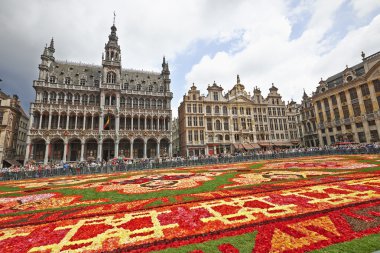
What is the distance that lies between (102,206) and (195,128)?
34.4m

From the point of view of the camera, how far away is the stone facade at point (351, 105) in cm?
3281

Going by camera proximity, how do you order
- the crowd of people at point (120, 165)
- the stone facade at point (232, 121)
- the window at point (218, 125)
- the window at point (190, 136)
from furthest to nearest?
the window at point (218, 125) < the stone facade at point (232, 121) < the window at point (190, 136) < the crowd of people at point (120, 165)

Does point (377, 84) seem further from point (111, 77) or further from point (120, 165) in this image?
point (111, 77)

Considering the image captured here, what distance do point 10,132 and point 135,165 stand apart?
101ft

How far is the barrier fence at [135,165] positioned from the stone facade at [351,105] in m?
14.3

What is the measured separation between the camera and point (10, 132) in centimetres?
3462

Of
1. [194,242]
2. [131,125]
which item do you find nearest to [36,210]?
[194,242]

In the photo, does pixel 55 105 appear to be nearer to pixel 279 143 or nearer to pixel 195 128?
pixel 195 128

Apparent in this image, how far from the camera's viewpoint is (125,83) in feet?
134

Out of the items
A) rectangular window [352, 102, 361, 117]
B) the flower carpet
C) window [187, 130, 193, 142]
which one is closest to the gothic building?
window [187, 130, 193, 142]

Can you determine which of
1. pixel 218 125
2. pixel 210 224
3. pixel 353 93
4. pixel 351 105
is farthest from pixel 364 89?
pixel 210 224

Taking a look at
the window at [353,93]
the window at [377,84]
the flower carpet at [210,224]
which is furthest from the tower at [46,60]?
the window at [377,84]

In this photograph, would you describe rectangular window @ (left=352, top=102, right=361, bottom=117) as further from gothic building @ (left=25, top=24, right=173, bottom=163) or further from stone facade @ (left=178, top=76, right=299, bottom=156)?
gothic building @ (left=25, top=24, right=173, bottom=163)

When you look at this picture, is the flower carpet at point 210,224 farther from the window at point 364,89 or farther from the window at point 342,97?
the window at point 342,97
